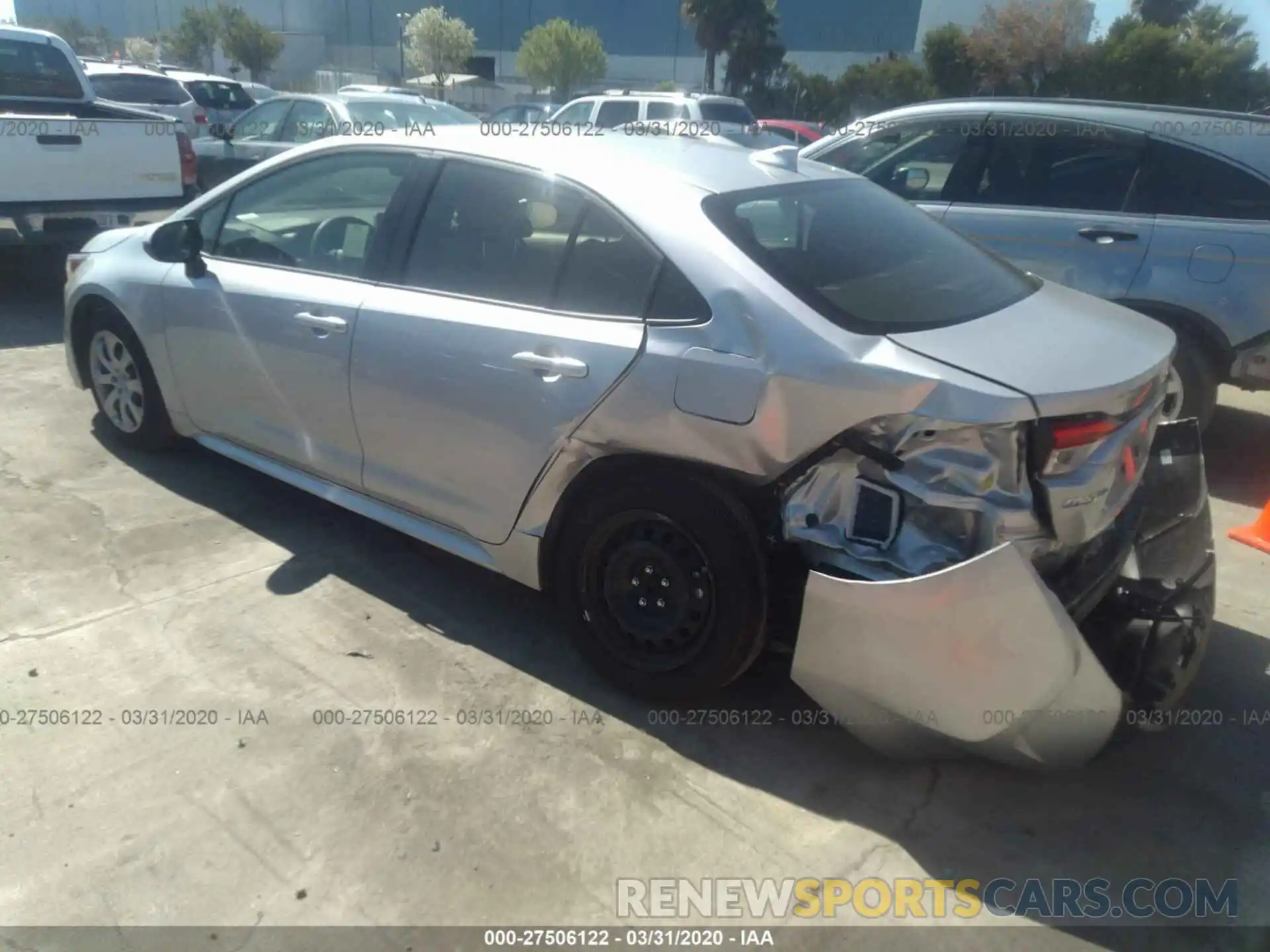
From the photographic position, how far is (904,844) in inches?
106

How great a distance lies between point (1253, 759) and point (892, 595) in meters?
1.49

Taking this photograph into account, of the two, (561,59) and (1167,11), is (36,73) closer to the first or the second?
(561,59)

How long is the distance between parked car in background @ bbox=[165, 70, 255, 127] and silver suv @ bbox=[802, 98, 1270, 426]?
19.3m

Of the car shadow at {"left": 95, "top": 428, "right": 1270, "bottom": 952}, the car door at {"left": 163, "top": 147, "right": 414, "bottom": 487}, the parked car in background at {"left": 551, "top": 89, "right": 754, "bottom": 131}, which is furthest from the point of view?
the parked car in background at {"left": 551, "top": 89, "right": 754, "bottom": 131}

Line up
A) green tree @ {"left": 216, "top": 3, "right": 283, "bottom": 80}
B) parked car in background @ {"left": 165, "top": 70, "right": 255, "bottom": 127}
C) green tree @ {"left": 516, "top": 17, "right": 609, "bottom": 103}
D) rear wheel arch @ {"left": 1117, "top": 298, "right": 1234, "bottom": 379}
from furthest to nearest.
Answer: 1. green tree @ {"left": 216, "top": 3, "right": 283, "bottom": 80}
2. green tree @ {"left": 516, "top": 17, "right": 609, "bottom": 103}
3. parked car in background @ {"left": 165, "top": 70, "right": 255, "bottom": 127}
4. rear wheel arch @ {"left": 1117, "top": 298, "right": 1234, "bottom": 379}

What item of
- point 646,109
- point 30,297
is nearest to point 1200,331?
point 30,297

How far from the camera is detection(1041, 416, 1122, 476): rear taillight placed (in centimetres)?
252

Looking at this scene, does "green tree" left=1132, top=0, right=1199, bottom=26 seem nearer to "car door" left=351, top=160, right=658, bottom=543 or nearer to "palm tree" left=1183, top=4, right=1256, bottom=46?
"palm tree" left=1183, top=4, right=1256, bottom=46

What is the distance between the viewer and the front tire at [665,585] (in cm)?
286

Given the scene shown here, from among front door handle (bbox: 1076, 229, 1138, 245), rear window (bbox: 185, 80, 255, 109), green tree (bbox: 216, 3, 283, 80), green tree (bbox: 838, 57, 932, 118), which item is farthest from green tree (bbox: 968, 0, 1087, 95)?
green tree (bbox: 216, 3, 283, 80)

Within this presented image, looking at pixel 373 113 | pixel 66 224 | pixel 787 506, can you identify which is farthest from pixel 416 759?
pixel 373 113

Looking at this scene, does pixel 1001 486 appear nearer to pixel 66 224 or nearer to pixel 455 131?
pixel 455 131

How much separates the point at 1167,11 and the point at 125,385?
63126mm

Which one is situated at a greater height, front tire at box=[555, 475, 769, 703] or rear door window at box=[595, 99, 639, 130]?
rear door window at box=[595, 99, 639, 130]
